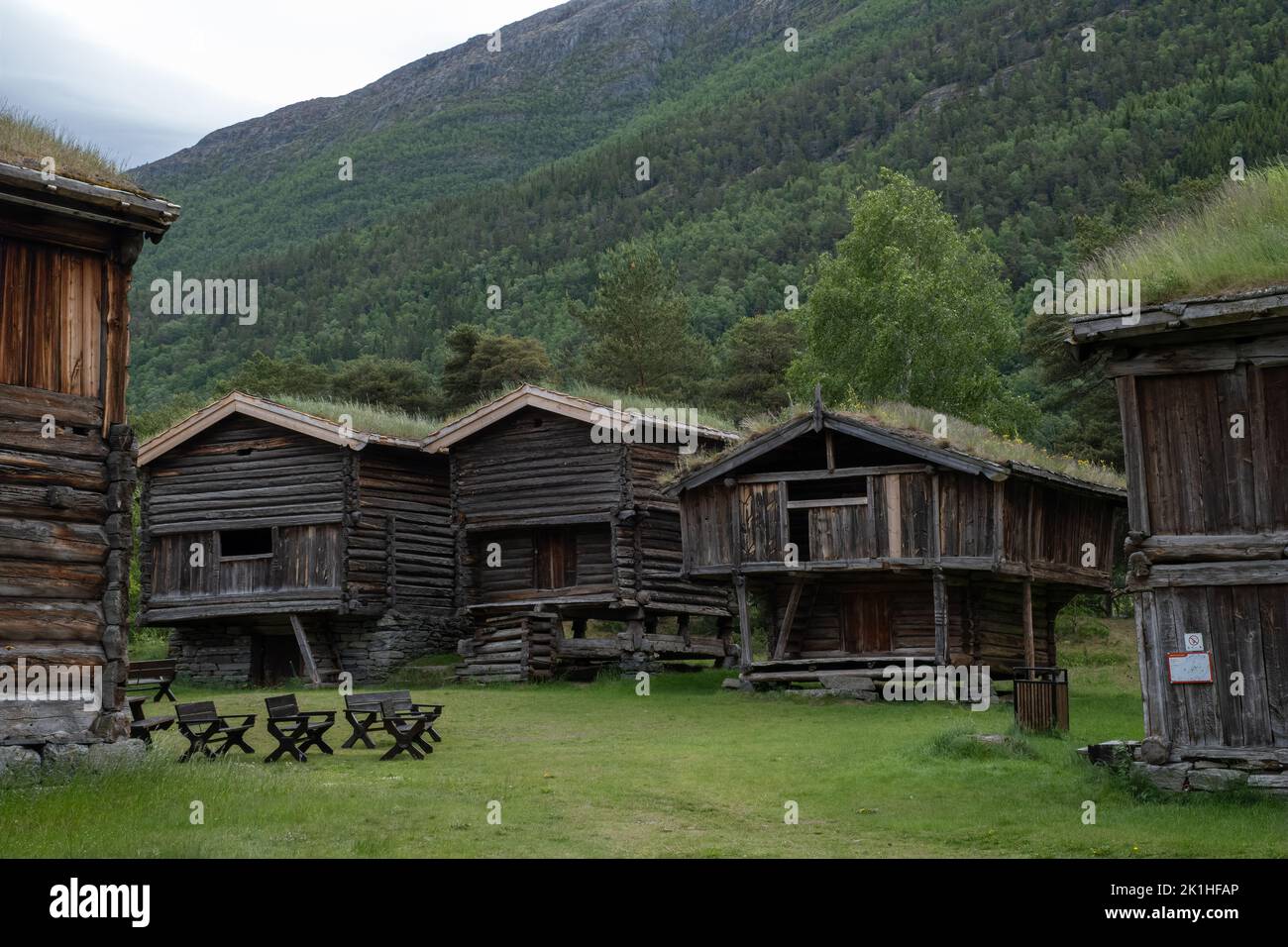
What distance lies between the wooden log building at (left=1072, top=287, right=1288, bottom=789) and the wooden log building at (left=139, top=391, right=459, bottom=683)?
22.4 metres

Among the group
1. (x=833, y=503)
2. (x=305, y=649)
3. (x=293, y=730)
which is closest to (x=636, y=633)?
(x=833, y=503)

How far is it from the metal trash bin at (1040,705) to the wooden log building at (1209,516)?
15.2ft

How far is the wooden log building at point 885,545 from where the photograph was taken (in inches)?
1124

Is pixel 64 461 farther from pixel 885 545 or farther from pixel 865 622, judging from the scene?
pixel 865 622

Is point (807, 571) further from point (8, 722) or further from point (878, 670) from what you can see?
point (8, 722)

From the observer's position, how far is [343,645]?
36750 mm

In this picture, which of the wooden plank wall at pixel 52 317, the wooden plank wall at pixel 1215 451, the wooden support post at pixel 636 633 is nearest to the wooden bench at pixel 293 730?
the wooden plank wall at pixel 52 317

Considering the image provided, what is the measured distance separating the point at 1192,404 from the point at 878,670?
13473 millimetres

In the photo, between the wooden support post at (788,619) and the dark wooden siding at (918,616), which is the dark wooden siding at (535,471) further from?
the wooden support post at (788,619)

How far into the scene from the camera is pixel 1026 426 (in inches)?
1938

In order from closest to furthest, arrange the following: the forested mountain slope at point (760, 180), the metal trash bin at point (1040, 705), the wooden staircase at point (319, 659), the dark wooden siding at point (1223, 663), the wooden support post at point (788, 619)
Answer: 1. the dark wooden siding at point (1223, 663)
2. the metal trash bin at point (1040, 705)
3. the wooden support post at point (788, 619)
4. the wooden staircase at point (319, 659)
5. the forested mountain slope at point (760, 180)

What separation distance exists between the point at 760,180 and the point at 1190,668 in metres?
120

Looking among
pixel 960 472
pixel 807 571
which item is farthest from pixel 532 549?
pixel 960 472
